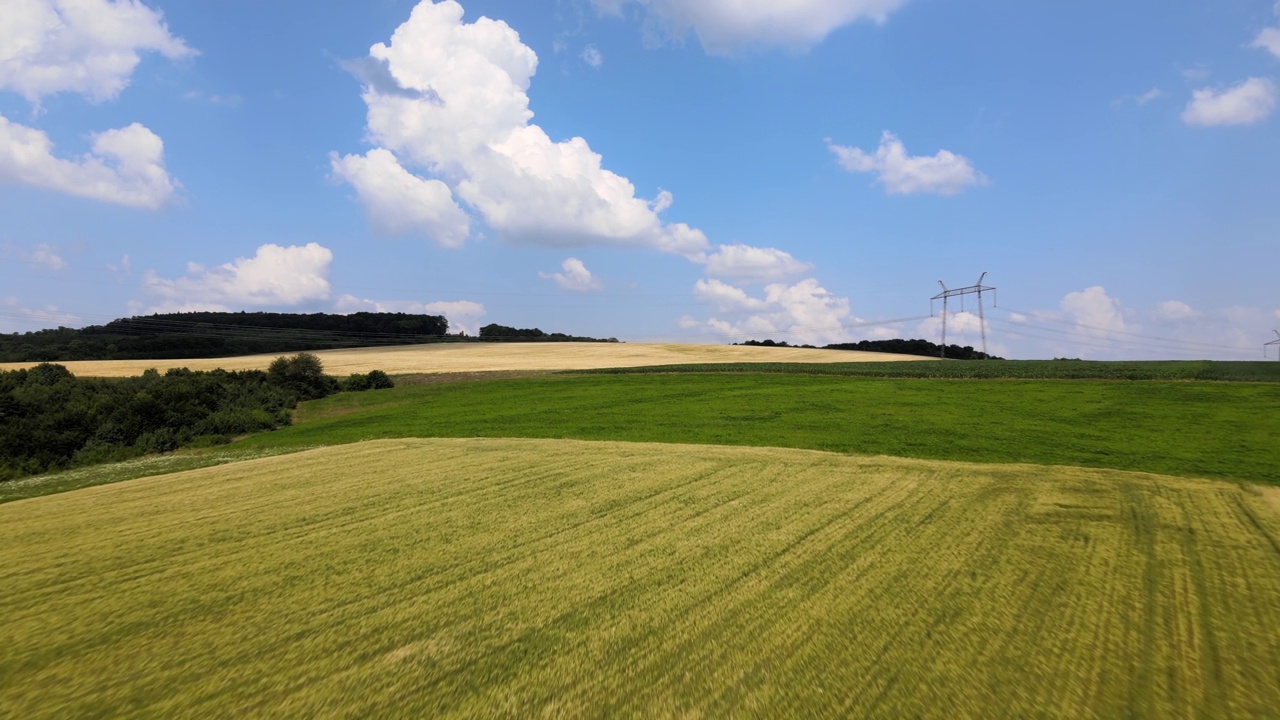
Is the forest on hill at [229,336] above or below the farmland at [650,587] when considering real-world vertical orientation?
above

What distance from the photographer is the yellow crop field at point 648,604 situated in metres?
3.35

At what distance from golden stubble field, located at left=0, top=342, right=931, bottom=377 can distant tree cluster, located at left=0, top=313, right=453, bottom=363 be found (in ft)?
16.0

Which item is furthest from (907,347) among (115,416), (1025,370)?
(115,416)

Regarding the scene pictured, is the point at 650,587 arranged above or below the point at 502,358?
below

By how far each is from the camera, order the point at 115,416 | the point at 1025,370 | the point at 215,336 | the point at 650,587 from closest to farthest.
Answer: the point at 650,587 < the point at 115,416 < the point at 1025,370 < the point at 215,336

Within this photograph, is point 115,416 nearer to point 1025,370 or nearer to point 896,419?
point 896,419

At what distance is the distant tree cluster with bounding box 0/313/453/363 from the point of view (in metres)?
51.9

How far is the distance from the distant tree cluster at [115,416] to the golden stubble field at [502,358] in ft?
44.5

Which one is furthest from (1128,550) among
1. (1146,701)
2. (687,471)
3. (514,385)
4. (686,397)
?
(514,385)

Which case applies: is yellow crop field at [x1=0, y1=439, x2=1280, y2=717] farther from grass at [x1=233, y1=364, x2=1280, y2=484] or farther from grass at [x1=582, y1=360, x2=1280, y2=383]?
grass at [x1=582, y1=360, x2=1280, y2=383]

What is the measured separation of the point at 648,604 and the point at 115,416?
22.4 meters

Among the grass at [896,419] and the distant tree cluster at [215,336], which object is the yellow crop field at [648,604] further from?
the distant tree cluster at [215,336]

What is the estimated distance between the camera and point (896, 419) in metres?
17.7

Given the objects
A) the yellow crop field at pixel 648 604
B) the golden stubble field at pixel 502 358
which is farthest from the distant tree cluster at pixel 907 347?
the yellow crop field at pixel 648 604
